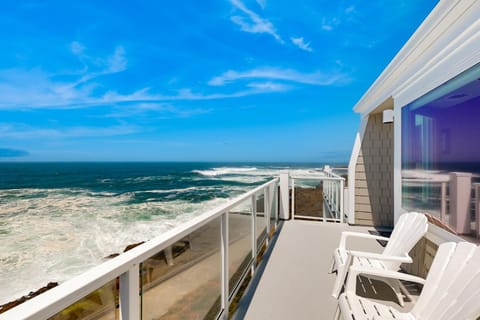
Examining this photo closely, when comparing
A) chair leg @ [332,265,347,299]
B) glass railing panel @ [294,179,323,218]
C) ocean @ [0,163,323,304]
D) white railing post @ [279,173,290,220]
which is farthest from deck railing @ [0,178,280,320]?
ocean @ [0,163,323,304]

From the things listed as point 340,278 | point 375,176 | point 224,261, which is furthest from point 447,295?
point 375,176

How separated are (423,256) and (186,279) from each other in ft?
8.92

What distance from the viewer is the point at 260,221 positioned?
3818 millimetres

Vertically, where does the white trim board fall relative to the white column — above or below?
above

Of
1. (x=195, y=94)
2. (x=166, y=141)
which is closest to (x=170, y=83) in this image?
(x=195, y=94)

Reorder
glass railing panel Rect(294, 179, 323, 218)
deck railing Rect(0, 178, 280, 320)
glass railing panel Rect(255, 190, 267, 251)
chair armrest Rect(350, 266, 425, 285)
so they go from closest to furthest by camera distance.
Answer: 1. deck railing Rect(0, 178, 280, 320)
2. chair armrest Rect(350, 266, 425, 285)
3. glass railing panel Rect(255, 190, 267, 251)
4. glass railing panel Rect(294, 179, 323, 218)

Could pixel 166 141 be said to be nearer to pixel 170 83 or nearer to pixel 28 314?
pixel 170 83

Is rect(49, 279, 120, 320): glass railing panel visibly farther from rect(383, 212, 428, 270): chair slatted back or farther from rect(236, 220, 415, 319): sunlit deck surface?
rect(383, 212, 428, 270): chair slatted back

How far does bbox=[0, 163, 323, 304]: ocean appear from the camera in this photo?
Answer: 10224 mm

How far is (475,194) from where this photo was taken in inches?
76.3

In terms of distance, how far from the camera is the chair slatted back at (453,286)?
57.6 inches

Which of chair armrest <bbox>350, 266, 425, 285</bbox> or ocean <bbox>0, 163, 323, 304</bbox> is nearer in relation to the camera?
chair armrest <bbox>350, 266, 425, 285</bbox>

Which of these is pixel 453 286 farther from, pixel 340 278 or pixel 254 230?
pixel 254 230

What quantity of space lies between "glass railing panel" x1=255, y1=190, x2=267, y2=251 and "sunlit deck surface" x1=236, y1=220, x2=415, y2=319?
28cm
